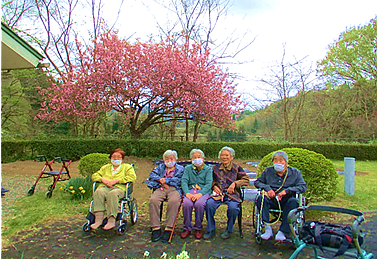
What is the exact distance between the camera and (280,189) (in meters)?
3.69

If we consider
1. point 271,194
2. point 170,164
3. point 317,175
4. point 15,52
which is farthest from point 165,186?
point 15,52

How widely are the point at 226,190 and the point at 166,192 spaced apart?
2.79ft

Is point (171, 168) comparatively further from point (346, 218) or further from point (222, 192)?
point (346, 218)

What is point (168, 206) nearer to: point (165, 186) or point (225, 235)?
point (165, 186)

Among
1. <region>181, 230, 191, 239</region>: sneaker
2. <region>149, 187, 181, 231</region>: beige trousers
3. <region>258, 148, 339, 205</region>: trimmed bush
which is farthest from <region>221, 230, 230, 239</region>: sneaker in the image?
<region>258, 148, 339, 205</region>: trimmed bush

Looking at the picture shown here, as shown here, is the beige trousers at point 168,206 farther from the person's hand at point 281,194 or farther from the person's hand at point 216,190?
the person's hand at point 281,194

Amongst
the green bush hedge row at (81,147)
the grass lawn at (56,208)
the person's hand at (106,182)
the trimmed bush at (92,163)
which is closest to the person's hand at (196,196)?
the grass lawn at (56,208)

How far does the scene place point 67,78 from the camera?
12.0 metres

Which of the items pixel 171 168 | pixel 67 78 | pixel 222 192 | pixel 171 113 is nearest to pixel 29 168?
pixel 67 78

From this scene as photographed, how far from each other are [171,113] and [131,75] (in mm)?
2276

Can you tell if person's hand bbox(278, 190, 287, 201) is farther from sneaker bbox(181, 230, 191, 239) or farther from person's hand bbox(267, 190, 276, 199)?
sneaker bbox(181, 230, 191, 239)

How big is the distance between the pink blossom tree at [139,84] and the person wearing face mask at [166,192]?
683 cm

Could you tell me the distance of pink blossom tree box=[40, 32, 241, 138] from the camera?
1087 cm

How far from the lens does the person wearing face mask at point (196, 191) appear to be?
12.2ft
